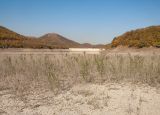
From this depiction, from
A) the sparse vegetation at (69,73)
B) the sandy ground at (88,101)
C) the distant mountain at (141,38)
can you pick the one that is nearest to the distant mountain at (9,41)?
the distant mountain at (141,38)

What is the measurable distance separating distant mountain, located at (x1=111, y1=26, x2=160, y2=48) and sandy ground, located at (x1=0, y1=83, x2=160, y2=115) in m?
15.0

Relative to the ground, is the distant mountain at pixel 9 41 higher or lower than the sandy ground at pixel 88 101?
higher

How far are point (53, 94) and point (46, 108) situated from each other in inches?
33.5

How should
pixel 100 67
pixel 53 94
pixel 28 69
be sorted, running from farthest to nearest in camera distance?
pixel 28 69 → pixel 100 67 → pixel 53 94

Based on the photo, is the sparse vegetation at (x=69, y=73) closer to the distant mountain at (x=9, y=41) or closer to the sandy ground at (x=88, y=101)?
the sandy ground at (x=88, y=101)

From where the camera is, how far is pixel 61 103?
4.03 meters

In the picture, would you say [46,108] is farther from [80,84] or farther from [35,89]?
[80,84]

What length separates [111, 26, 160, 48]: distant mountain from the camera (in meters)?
19.4

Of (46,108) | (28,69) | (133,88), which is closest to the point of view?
(46,108)

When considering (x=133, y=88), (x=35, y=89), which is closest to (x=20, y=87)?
(x=35, y=89)

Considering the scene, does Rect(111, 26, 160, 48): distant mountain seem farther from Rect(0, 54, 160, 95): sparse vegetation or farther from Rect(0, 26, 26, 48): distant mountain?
Rect(0, 26, 26, 48): distant mountain

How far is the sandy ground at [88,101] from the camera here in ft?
11.8

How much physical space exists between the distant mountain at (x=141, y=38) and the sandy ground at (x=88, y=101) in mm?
A: 15020

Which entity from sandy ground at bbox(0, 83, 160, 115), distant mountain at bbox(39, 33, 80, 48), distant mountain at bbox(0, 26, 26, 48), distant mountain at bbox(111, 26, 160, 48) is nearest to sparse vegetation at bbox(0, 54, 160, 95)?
sandy ground at bbox(0, 83, 160, 115)
